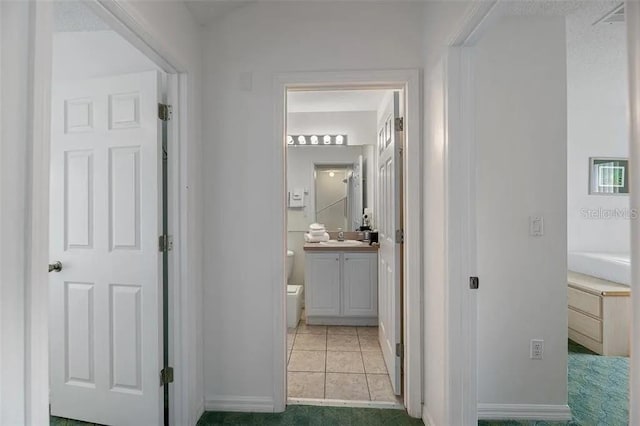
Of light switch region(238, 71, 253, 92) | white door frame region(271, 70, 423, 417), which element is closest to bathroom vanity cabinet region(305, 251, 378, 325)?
white door frame region(271, 70, 423, 417)

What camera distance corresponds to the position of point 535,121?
1854 mm

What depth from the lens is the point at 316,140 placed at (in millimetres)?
3789

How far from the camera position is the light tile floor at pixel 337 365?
2.14 metres

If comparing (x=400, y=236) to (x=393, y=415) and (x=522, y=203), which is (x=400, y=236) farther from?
(x=393, y=415)

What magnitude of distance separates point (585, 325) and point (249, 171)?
10.3ft

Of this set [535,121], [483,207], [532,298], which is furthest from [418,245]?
[535,121]

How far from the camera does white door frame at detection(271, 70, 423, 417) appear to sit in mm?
1876

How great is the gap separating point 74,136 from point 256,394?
6.07ft

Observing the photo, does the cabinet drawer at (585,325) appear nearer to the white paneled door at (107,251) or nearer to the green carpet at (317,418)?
the green carpet at (317,418)

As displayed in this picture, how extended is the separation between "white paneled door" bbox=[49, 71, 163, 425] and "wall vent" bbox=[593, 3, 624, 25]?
8.64 feet

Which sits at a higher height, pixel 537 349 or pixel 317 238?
pixel 317 238

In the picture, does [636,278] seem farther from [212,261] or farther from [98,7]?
[212,261]

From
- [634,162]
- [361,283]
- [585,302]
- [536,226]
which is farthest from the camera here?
[361,283]

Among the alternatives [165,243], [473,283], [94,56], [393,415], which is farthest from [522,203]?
[94,56]
